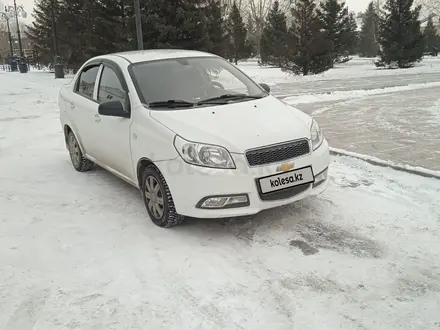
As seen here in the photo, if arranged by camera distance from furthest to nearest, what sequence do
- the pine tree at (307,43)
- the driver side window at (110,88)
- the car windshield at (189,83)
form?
1. the pine tree at (307,43)
2. the driver side window at (110,88)
3. the car windshield at (189,83)

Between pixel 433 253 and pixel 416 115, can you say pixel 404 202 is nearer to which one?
pixel 433 253

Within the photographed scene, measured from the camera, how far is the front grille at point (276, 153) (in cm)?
374

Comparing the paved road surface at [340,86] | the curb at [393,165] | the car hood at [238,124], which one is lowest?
the curb at [393,165]

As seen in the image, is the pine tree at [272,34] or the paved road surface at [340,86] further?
the pine tree at [272,34]

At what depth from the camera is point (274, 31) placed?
135 feet

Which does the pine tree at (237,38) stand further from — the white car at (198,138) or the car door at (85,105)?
the white car at (198,138)

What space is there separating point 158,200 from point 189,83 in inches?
55.7

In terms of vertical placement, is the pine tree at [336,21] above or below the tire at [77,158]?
above

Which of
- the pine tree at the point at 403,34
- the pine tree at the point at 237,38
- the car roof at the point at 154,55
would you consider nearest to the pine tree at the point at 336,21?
the pine tree at the point at 403,34

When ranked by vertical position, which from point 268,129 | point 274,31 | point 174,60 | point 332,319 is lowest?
point 332,319

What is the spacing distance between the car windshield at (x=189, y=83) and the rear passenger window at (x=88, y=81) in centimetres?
92

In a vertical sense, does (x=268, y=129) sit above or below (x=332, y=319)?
above

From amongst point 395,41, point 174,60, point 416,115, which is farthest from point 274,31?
point 174,60

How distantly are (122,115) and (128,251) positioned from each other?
4.80 ft
